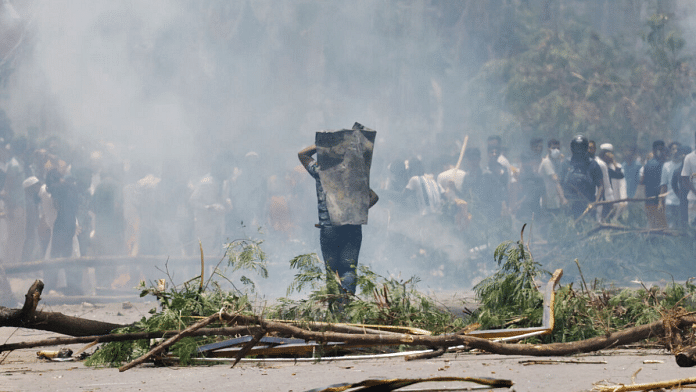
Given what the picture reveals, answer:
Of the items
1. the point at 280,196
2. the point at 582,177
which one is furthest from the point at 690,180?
the point at 280,196

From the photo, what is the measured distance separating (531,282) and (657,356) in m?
1.10

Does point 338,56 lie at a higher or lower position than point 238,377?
higher

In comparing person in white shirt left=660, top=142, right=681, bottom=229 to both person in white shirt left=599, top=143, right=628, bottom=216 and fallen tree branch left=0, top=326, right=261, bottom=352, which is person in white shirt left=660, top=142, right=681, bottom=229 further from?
fallen tree branch left=0, top=326, right=261, bottom=352

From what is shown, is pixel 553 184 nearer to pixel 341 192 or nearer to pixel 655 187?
pixel 655 187

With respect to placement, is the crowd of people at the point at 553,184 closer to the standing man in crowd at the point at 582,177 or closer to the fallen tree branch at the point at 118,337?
the standing man in crowd at the point at 582,177

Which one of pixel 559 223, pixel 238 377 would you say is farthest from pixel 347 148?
pixel 559 223

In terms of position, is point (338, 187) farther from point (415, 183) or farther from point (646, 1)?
point (646, 1)

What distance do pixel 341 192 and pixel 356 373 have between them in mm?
3503

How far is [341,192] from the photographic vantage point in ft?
21.6

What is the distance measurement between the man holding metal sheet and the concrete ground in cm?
279

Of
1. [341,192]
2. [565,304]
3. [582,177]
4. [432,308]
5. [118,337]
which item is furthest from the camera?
[582,177]

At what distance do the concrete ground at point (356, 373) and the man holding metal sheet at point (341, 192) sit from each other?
9.16ft

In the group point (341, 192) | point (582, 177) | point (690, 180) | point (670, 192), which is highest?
point (582, 177)

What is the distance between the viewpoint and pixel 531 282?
4.47m
